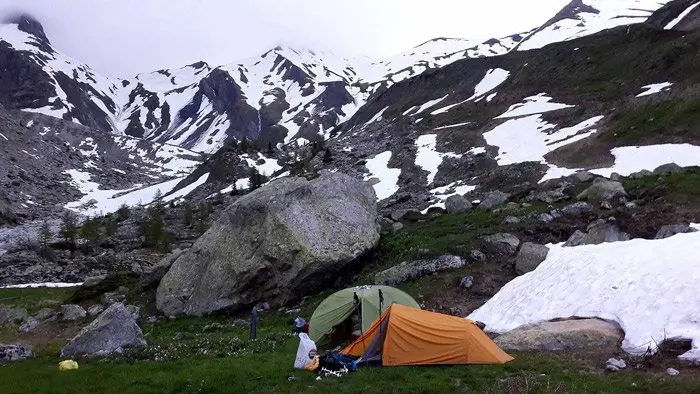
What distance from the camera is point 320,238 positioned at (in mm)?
32750

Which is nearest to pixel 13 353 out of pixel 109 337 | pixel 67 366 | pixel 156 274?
pixel 109 337

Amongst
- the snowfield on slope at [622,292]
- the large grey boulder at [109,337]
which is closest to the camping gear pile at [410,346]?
the snowfield on slope at [622,292]

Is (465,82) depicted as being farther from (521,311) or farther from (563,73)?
(521,311)

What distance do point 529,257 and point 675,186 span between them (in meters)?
13.3

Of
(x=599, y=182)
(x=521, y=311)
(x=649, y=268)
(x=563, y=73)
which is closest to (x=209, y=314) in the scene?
(x=521, y=311)

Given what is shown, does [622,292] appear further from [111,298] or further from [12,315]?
[12,315]

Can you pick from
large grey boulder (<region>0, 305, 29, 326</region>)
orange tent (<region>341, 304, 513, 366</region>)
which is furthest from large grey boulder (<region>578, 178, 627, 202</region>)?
large grey boulder (<region>0, 305, 29, 326</region>)

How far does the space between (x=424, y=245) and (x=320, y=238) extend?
703cm

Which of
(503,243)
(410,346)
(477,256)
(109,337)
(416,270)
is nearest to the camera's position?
(410,346)

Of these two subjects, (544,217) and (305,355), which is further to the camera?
(544,217)

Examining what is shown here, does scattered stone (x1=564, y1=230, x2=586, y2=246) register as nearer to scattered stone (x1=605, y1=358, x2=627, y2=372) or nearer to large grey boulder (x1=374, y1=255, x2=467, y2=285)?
large grey boulder (x1=374, y1=255, x2=467, y2=285)

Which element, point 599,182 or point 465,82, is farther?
point 465,82

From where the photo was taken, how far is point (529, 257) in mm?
27203

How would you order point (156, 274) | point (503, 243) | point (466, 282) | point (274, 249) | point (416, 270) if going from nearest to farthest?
point (466, 282), point (416, 270), point (503, 243), point (274, 249), point (156, 274)
